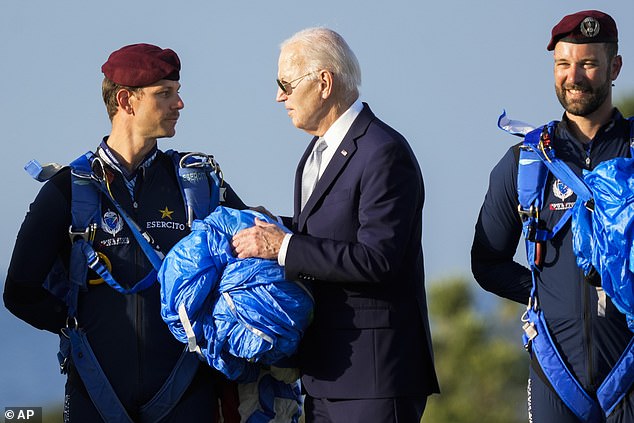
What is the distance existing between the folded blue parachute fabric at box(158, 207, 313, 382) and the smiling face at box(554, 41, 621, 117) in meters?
1.42

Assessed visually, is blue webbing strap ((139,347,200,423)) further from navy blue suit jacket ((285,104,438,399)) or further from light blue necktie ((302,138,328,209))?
light blue necktie ((302,138,328,209))

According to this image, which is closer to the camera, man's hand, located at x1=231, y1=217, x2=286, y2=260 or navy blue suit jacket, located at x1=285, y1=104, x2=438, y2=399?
navy blue suit jacket, located at x1=285, y1=104, x2=438, y2=399

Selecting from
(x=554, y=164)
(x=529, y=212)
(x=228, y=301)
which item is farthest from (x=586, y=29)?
(x=228, y=301)

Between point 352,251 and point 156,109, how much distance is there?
4.17 feet

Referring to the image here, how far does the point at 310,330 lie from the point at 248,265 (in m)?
0.39

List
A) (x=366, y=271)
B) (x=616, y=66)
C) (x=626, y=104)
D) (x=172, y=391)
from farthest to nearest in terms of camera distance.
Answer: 1. (x=626, y=104)
2. (x=616, y=66)
3. (x=172, y=391)
4. (x=366, y=271)

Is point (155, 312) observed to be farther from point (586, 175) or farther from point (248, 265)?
point (586, 175)

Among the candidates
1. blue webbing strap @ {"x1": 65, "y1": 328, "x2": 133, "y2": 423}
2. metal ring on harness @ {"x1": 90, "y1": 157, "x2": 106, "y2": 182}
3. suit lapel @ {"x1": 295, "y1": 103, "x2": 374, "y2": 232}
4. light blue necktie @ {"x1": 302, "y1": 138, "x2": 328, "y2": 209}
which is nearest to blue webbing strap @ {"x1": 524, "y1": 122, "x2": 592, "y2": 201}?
suit lapel @ {"x1": 295, "y1": 103, "x2": 374, "y2": 232}

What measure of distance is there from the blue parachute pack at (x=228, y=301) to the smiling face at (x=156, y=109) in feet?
1.96

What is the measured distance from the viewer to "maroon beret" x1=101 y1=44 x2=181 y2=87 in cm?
568

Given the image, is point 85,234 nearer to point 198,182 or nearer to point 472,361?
point 198,182

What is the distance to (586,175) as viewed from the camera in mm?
5254

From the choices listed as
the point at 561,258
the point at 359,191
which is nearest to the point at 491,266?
the point at 561,258

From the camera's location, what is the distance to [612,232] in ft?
16.4
